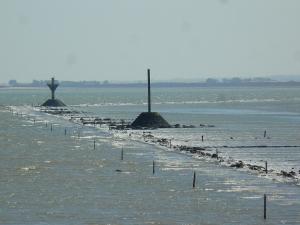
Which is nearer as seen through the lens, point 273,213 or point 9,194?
point 273,213

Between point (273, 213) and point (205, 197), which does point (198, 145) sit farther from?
point (273, 213)

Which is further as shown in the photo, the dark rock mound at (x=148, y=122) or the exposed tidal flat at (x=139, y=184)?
the dark rock mound at (x=148, y=122)

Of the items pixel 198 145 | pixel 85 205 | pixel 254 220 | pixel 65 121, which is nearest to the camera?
pixel 254 220

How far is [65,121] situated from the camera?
14675 centimetres

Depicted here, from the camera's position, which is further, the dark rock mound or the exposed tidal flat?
the dark rock mound

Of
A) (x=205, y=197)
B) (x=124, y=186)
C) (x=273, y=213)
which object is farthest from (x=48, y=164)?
(x=273, y=213)

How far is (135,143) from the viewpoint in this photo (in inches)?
3632

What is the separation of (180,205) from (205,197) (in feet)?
→ 10.5

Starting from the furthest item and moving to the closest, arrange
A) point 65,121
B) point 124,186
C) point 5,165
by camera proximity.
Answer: point 65,121 → point 5,165 → point 124,186

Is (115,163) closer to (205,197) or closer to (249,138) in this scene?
(205,197)

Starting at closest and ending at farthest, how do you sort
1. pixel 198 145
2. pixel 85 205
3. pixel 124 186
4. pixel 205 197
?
pixel 85 205
pixel 205 197
pixel 124 186
pixel 198 145

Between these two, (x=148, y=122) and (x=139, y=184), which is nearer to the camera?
(x=139, y=184)

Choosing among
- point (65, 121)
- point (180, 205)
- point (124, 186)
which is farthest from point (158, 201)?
point (65, 121)

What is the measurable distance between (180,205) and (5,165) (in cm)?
2515
